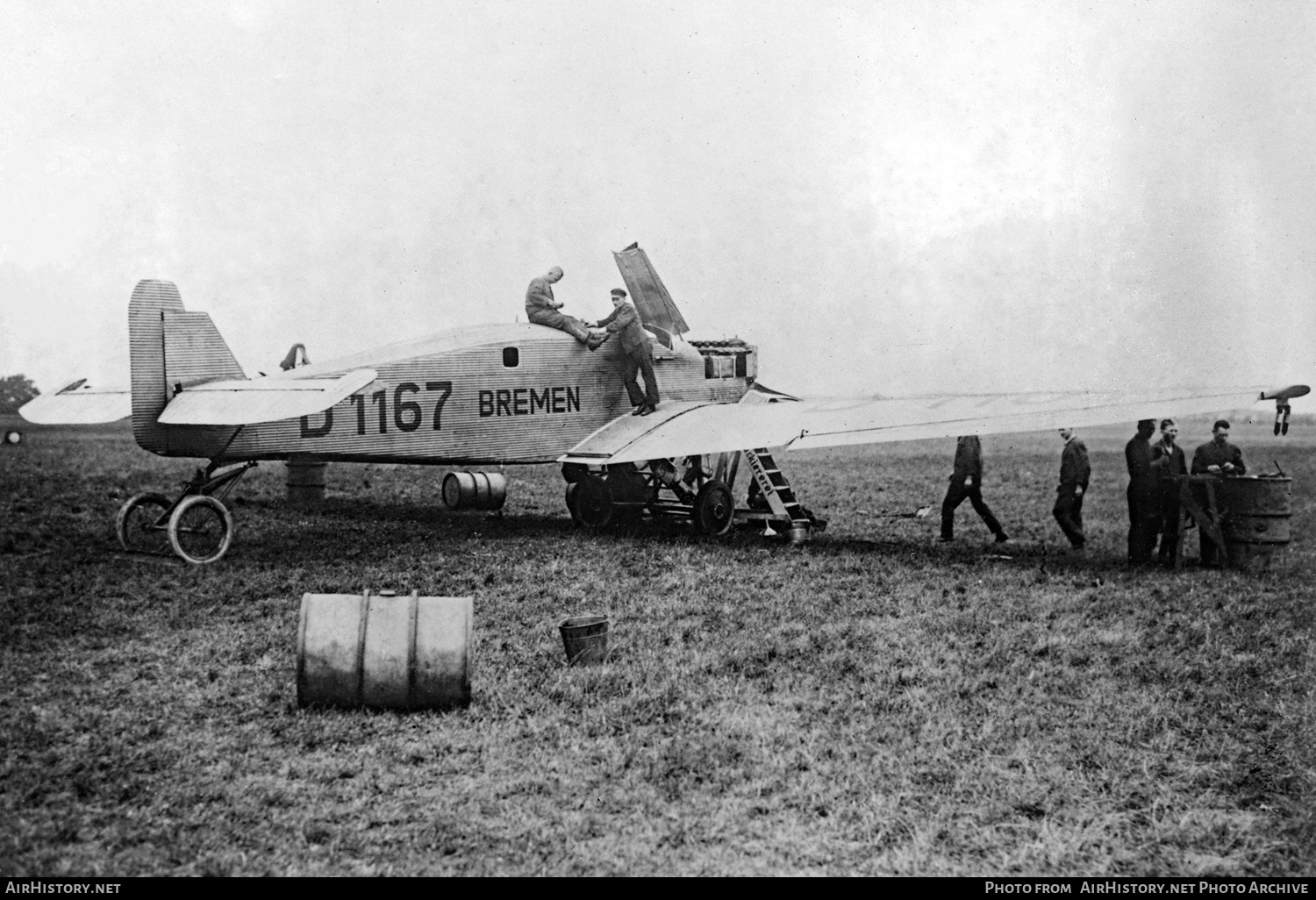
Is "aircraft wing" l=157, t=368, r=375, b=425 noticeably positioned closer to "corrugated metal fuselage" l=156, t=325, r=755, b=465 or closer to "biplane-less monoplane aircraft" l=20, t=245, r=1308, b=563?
"biplane-less monoplane aircraft" l=20, t=245, r=1308, b=563

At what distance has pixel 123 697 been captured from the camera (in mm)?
6129

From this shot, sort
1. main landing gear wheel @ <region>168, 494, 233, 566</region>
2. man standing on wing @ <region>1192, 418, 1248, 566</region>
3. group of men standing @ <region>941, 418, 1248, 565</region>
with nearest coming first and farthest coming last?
main landing gear wheel @ <region>168, 494, 233, 566</region> < group of men standing @ <region>941, 418, 1248, 565</region> < man standing on wing @ <region>1192, 418, 1248, 566</region>

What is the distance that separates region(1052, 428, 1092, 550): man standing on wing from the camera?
12.7m

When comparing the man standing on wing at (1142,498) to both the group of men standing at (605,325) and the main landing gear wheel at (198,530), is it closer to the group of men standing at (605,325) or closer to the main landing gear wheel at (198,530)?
the group of men standing at (605,325)

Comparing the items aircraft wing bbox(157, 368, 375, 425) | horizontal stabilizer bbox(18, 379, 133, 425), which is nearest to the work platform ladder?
aircraft wing bbox(157, 368, 375, 425)

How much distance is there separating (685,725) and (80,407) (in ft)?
36.5

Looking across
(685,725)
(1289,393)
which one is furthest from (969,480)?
(685,725)

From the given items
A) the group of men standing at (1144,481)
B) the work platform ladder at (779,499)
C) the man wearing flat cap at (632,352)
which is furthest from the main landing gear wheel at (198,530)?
the group of men standing at (1144,481)

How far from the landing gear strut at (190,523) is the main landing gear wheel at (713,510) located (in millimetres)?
5473

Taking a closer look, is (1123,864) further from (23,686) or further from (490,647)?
(23,686)

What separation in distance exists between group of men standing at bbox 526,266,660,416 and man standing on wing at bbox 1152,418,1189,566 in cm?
637

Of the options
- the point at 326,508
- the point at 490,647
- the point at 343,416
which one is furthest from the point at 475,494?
the point at 490,647

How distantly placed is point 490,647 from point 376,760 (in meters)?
2.14

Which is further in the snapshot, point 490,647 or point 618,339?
point 618,339
